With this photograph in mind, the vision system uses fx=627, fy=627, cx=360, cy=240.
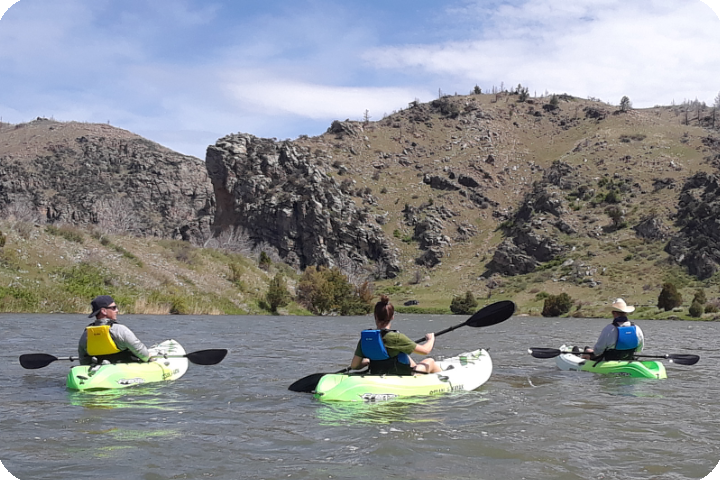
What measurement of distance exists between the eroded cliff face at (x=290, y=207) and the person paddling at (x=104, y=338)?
74.1m

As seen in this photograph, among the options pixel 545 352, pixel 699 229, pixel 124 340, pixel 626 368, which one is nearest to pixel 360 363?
pixel 124 340

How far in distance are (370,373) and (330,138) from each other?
109 m

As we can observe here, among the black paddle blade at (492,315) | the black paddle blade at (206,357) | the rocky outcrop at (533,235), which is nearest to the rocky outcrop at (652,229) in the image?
the rocky outcrop at (533,235)

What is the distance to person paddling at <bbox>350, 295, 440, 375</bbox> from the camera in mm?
8680

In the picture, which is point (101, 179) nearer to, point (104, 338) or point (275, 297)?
point (275, 297)

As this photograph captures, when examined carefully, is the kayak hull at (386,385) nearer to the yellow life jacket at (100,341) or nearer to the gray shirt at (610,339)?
the yellow life jacket at (100,341)

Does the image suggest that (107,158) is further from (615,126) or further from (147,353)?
(147,353)

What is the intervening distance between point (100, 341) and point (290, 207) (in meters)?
77.7

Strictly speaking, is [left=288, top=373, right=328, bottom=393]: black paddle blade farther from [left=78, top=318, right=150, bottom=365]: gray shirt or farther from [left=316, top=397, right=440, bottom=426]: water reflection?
[left=78, top=318, right=150, bottom=365]: gray shirt

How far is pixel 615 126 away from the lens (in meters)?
105

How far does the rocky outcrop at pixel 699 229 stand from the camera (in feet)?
192

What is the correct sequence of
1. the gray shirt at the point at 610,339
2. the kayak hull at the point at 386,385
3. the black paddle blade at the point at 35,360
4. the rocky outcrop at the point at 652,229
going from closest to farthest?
the kayak hull at the point at 386,385, the black paddle blade at the point at 35,360, the gray shirt at the point at 610,339, the rocky outcrop at the point at 652,229

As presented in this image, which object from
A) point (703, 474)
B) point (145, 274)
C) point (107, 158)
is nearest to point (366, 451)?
point (703, 474)

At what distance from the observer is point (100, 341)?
9.28 metres
